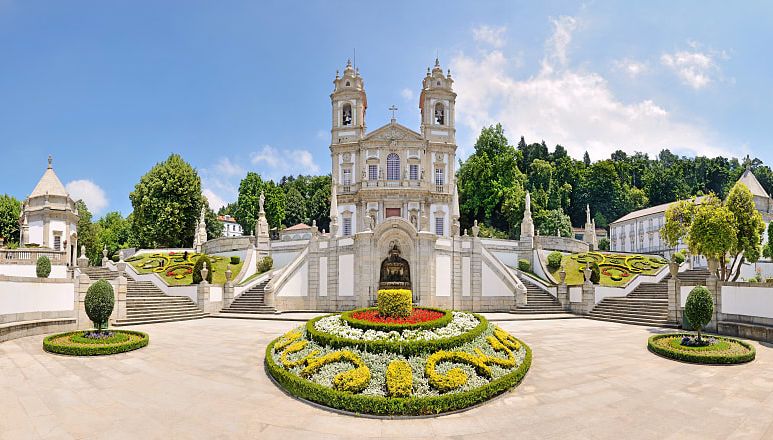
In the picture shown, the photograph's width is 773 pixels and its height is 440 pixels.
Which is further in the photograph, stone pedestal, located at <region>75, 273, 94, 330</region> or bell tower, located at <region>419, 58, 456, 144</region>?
bell tower, located at <region>419, 58, 456, 144</region>

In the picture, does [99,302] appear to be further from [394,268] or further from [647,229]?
[647,229]

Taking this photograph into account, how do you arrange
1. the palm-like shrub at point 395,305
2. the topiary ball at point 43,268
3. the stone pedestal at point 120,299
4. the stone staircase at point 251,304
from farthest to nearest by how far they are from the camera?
the stone staircase at point 251,304 → the topiary ball at point 43,268 → the stone pedestal at point 120,299 → the palm-like shrub at point 395,305

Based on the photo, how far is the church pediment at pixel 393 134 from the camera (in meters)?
51.8

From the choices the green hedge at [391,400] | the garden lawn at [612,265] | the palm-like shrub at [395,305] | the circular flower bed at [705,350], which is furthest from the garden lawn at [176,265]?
the circular flower bed at [705,350]

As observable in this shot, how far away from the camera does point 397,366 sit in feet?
37.3

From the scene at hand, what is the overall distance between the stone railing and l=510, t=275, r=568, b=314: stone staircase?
33.4 metres

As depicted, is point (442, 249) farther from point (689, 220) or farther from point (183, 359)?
point (183, 359)

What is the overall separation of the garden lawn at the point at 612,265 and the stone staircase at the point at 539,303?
3249 mm

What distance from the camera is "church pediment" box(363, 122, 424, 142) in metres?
51.8

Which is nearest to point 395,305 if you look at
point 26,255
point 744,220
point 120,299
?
point 120,299

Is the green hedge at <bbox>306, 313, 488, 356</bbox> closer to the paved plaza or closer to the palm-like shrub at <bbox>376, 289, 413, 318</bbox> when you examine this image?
the paved plaza

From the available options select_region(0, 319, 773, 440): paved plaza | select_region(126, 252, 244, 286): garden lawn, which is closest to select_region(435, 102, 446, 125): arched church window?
select_region(126, 252, 244, 286): garden lawn

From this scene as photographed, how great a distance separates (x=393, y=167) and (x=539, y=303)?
996 inches

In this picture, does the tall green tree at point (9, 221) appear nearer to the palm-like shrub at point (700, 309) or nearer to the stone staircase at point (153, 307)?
the stone staircase at point (153, 307)
